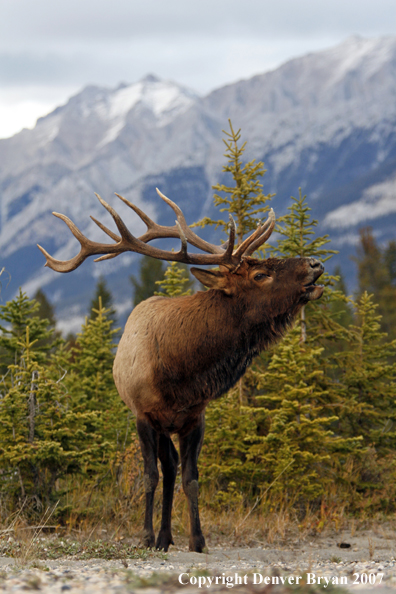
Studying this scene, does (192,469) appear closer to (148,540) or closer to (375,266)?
(148,540)

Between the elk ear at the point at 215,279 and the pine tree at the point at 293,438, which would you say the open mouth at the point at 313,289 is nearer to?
the elk ear at the point at 215,279

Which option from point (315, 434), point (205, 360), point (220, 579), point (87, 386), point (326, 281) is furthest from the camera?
point (87, 386)

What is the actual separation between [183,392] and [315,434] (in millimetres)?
3034

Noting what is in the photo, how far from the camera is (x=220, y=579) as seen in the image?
3.76 meters

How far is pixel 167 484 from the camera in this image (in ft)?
21.3

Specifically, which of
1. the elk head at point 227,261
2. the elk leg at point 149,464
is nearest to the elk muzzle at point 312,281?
the elk head at point 227,261

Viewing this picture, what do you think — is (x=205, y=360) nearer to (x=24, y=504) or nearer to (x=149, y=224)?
(x=149, y=224)

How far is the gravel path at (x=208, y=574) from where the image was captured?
316 centimetres

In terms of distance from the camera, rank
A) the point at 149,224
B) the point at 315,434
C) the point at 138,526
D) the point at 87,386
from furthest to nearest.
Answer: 1. the point at 87,386
2. the point at 315,434
3. the point at 138,526
4. the point at 149,224

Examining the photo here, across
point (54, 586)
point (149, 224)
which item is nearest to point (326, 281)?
point (149, 224)

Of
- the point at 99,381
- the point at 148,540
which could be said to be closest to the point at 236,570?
the point at 148,540

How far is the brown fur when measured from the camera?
6.00 m

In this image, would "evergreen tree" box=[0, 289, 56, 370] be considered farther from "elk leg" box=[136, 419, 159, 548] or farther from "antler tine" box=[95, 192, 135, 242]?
"elk leg" box=[136, 419, 159, 548]

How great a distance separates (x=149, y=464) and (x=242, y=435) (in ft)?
8.92
